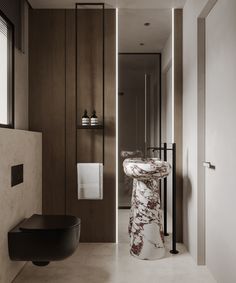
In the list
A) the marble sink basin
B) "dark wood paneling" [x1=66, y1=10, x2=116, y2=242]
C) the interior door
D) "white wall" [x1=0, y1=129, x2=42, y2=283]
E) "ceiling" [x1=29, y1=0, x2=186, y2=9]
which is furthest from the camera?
"dark wood paneling" [x1=66, y1=10, x2=116, y2=242]

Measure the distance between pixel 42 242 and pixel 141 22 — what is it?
2293mm

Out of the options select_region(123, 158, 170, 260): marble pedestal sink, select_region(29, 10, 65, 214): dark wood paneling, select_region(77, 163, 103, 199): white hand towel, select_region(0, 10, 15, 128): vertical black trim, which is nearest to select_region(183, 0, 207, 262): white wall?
select_region(123, 158, 170, 260): marble pedestal sink

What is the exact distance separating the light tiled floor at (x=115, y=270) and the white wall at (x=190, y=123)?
0.18 m

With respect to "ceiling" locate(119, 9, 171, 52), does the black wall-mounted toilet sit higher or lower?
lower

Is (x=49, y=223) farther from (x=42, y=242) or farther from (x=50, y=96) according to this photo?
(x=50, y=96)

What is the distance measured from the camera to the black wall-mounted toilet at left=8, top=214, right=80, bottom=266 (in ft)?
6.75

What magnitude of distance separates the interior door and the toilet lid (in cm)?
101

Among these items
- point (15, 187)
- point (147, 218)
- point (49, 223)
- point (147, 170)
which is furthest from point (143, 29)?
point (49, 223)

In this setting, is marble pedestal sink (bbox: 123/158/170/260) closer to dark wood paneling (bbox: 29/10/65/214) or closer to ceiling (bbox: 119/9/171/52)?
dark wood paneling (bbox: 29/10/65/214)

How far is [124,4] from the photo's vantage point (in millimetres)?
2977

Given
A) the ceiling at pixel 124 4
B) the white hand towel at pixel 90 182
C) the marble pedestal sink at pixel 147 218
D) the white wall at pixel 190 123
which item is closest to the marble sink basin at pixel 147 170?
the marble pedestal sink at pixel 147 218

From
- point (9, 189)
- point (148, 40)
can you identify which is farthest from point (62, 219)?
point (148, 40)

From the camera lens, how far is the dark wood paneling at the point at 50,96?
121 inches

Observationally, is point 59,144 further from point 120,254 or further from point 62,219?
point 120,254
